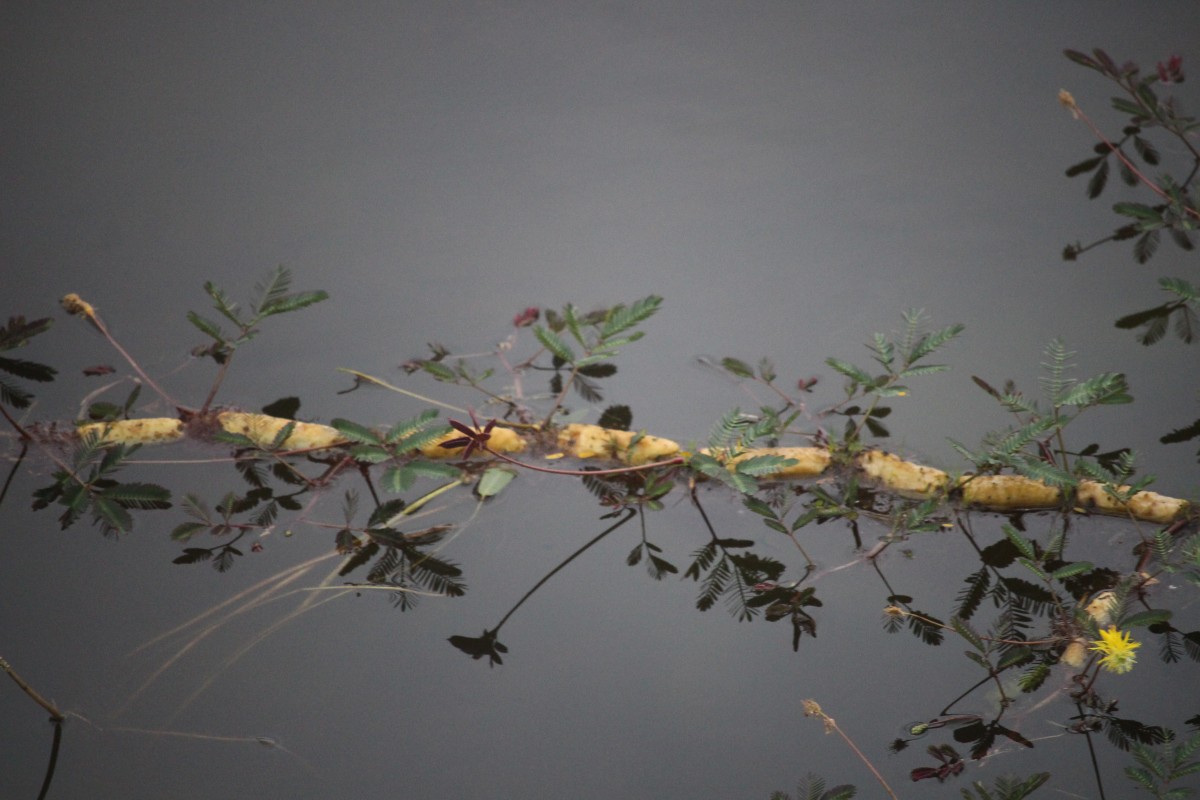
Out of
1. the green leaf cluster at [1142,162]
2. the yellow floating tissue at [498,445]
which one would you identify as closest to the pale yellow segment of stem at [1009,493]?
the green leaf cluster at [1142,162]

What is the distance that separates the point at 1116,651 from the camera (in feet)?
3.59

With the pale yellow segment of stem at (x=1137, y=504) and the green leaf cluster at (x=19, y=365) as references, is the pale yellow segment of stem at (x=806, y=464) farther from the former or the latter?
the green leaf cluster at (x=19, y=365)

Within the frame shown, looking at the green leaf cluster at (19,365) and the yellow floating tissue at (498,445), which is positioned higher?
the green leaf cluster at (19,365)

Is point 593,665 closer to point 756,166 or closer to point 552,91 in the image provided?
point 756,166

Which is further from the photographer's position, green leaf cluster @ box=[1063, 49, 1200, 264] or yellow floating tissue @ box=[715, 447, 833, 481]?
green leaf cluster @ box=[1063, 49, 1200, 264]

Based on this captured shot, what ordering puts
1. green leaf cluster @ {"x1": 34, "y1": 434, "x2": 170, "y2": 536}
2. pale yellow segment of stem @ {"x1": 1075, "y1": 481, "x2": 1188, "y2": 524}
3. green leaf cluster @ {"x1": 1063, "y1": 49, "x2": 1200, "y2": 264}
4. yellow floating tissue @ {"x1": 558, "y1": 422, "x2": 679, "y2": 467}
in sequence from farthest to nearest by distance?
green leaf cluster @ {"x1": 1063, "y1": 49, "x2": 1200, "y2": 264}, yellow floating tissue @ {"x1": 558, "y1": 422, "x2": 679, "y2": 467}, pale yellow segment of stem @ {"x1": 1075, "y1": 481, "x2": 1188, "y2": 524}, green leaf cluster @ {"x1": 34, "y1": 434, "x2": 170, "y2": 536}

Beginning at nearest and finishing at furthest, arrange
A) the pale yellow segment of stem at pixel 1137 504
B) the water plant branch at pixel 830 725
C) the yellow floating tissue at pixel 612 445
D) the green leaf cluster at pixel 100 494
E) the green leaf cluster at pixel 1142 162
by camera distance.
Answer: the water plant branch at pixel 830 725, the green leaf cluster at pixel 100 494, the pale yellow segment of stem at pixel 1137 504, the yellow floating tissue at pixel 612 445, the green leaf cluster at pixel 1142 162

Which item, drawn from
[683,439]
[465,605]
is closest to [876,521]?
[683,439]

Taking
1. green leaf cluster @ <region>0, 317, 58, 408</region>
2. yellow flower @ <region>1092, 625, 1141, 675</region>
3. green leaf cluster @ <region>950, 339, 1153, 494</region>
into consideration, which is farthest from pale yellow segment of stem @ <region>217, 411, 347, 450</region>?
yellow flower @ <region>1092, 625, 1141, 675</region>

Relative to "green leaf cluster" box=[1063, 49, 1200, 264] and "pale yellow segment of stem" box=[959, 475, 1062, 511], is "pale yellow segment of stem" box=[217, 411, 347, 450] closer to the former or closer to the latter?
"pale yellow segment of stem" box=[959, 475, 1062, 511]

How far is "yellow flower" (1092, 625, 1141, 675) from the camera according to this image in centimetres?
109

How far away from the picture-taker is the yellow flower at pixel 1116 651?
109 cm

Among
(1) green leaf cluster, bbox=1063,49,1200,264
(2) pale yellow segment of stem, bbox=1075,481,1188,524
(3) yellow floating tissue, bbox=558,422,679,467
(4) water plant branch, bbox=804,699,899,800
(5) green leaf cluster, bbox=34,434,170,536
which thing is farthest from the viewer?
(1) green leaf cluster, bbox=1063,49,1200,264

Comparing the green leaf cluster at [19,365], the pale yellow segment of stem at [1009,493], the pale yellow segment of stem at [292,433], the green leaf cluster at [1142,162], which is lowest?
the pale yellow segment of stem at [1009,493]
